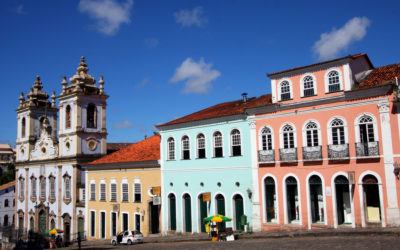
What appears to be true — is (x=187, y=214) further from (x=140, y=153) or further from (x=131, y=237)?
(x=140, y=153)

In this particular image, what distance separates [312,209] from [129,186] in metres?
15.9

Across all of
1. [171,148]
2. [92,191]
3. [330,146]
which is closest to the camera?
[330,146]

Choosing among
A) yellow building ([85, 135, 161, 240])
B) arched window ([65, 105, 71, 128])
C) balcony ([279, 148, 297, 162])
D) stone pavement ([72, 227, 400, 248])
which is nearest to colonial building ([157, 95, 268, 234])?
stone pavement ([72, 227, 400, 248])

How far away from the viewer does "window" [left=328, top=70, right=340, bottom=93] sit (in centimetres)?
2308

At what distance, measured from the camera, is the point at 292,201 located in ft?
81.0

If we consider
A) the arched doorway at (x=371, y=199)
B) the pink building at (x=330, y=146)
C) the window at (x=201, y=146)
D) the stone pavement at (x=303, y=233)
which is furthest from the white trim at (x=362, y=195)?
the window at (x=201, y=146)

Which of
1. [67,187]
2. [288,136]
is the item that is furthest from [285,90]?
[67,187]

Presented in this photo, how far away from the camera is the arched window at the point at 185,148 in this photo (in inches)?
1171

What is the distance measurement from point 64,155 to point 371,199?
31780mm

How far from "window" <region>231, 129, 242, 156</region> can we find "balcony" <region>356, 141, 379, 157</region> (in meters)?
7.44

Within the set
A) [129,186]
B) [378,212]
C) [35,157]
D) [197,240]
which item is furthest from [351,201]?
[35,157]

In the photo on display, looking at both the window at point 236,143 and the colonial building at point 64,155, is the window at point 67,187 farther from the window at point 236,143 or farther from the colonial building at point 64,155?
the window at point 236,143

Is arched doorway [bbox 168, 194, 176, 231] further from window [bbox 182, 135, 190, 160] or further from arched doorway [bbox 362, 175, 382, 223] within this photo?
arched doorway [bbox 362, 175, 382, 223]

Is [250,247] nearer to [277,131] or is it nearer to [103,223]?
[277,131]
